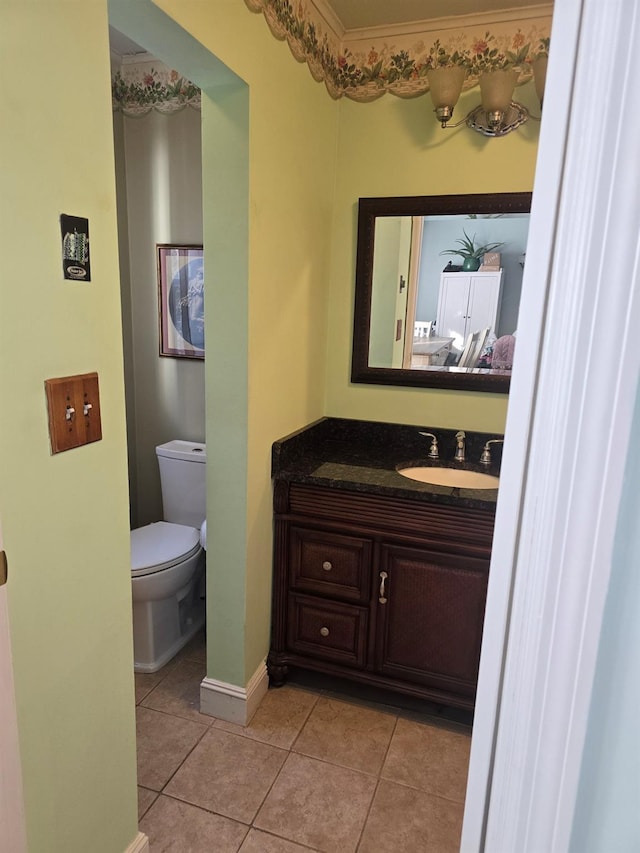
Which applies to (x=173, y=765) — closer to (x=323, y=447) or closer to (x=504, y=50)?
(x=323, y=447)

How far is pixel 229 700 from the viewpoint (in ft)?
6.32

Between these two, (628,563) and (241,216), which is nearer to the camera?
(628,563)

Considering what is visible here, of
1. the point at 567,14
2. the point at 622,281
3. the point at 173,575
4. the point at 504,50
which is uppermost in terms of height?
the point at 504,50

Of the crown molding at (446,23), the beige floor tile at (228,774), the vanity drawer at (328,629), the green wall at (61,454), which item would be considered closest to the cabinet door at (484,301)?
the crown molding at (446,23)

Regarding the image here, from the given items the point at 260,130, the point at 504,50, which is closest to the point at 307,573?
the point at 260,130

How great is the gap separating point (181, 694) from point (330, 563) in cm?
76

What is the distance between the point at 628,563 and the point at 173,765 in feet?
5.73

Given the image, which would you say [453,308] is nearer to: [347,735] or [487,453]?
[487,453]

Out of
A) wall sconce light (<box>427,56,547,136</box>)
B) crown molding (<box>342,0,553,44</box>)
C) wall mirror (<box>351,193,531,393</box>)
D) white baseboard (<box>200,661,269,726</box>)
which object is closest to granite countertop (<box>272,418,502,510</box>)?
wall mirror (<box>351,193,531,393</box>)

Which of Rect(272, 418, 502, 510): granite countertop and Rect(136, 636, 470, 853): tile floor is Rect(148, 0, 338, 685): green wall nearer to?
Rect(272, 418, 502, 510): granite countertop

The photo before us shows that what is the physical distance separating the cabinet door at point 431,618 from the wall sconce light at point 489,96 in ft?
5.00

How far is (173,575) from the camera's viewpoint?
2.16 m

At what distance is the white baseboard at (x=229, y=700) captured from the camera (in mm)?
1916

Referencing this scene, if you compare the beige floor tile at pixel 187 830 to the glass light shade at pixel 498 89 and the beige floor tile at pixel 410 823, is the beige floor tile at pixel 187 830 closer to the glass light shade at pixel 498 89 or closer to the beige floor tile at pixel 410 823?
Answer: the beige floor tile at pixel 410 823
